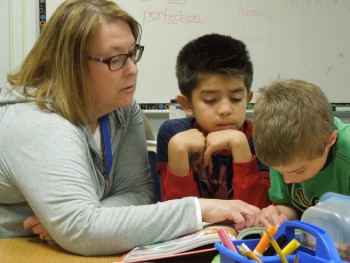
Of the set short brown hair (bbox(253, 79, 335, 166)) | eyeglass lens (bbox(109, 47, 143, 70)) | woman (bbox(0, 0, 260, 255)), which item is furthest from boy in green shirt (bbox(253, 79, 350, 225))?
eyeglass lens (bbox(109, 47, 143, 70))

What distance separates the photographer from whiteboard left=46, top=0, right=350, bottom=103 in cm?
273

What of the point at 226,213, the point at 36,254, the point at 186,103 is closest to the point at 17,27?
the point at 186,103

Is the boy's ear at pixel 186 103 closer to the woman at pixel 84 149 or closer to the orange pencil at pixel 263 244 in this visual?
the woman at pixel 84 149

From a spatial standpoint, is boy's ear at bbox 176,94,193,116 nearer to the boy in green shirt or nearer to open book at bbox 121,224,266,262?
the boy in green shirt

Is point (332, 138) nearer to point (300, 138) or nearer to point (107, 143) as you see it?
point (300, 138)

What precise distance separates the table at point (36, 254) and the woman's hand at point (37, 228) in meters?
0.01

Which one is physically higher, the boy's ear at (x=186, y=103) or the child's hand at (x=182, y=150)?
the boy's ear at (x=186, y=103)

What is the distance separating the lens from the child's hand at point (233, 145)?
4.22ft

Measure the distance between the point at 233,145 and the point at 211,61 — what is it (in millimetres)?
290

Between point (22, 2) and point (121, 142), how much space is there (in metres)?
1.67

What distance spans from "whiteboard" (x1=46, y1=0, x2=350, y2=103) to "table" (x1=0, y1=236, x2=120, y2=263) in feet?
5.96

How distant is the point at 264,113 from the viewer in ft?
3.26

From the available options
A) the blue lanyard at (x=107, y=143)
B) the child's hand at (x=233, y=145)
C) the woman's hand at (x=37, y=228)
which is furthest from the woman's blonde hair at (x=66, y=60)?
the child's hand at (x=233, y=145)

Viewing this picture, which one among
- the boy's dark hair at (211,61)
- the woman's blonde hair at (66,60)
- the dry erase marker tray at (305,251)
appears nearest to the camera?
the dry erase marker tray at (305,251)
